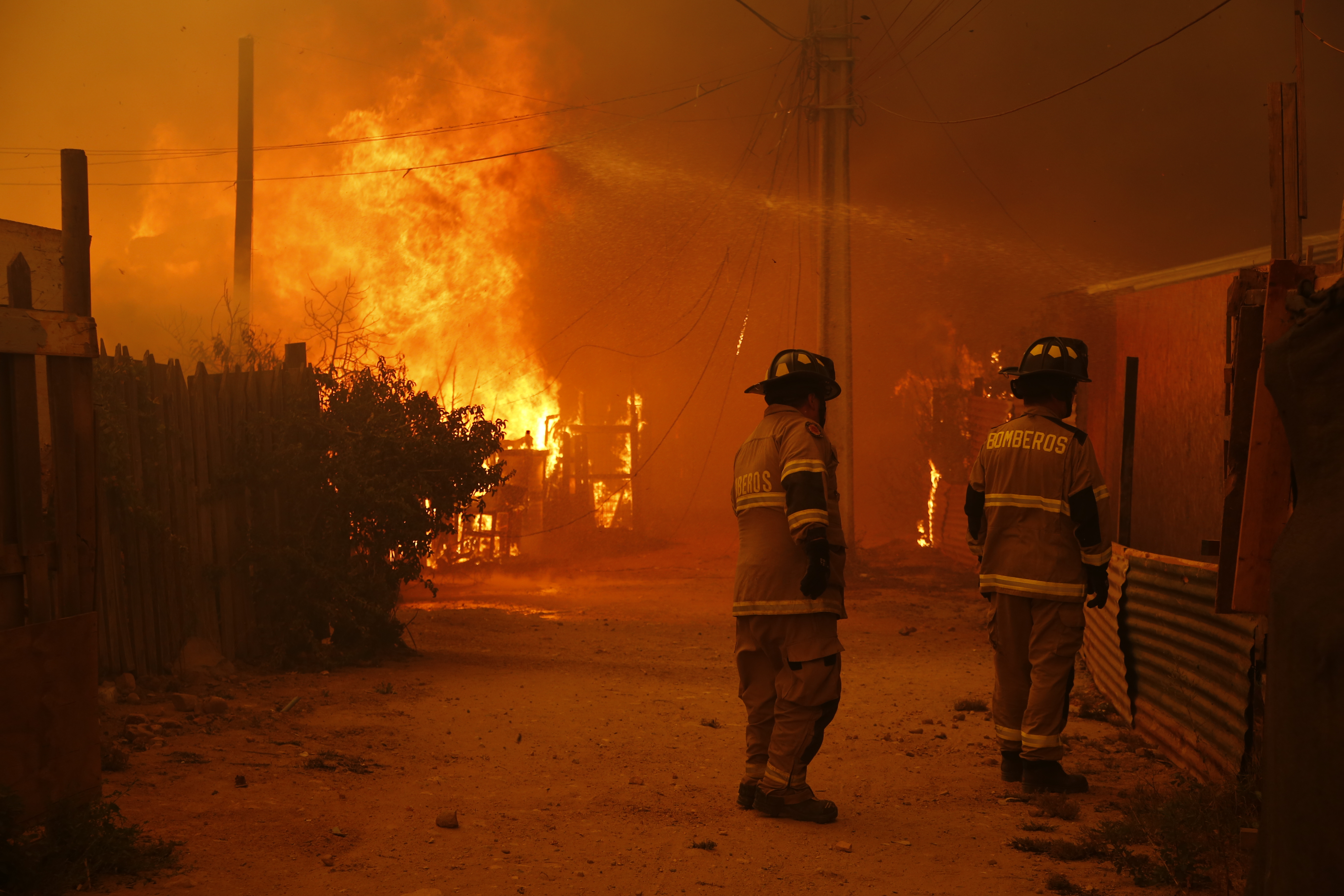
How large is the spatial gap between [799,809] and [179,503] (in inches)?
200

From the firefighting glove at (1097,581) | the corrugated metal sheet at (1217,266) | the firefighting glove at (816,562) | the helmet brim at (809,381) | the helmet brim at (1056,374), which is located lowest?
the firefighting glove at (1097,581)

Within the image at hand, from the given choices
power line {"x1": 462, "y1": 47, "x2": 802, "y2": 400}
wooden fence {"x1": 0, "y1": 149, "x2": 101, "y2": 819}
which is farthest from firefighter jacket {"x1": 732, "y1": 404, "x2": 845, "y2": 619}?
power line {"x1": 462, "y1": 47, "x2": 802, "y2": 400}

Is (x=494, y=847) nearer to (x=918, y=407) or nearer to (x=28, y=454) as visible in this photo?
(x=28, y=454)

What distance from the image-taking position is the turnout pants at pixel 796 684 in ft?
15.6

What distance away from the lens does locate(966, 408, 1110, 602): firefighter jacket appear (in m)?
5.17

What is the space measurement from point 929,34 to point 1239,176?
7822 millimetres

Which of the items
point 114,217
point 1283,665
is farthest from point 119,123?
point 1283,665

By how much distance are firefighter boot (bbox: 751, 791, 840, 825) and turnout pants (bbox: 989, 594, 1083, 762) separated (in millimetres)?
1094

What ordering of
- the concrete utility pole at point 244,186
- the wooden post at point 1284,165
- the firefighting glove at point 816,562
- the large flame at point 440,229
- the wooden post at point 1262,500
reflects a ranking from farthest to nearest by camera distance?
the large flame at point 440,229
the concrete utility pole at point 244,186
the wooden post at point 1284,165
the firefighting glove at point 816,562
the wooden post at point 1262,500

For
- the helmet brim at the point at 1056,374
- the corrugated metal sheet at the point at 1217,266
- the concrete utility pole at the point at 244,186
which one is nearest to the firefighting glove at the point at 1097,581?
the helmet brim at the point at 1056,374

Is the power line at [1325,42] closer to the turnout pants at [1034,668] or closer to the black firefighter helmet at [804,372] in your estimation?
the black firefighter helmet at [804,372]

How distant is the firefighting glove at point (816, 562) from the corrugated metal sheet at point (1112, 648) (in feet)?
7.78

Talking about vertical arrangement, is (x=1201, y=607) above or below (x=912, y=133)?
below

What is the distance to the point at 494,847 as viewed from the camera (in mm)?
4422
